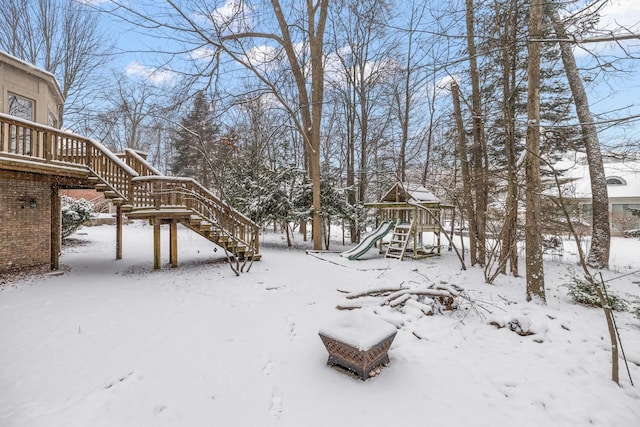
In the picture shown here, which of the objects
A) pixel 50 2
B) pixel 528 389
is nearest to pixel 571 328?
pixel 528 389

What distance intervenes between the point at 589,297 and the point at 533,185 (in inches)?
89.2

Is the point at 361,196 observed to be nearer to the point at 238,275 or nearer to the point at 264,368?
the point at 238,275

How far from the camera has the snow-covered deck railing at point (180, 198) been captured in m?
7.57

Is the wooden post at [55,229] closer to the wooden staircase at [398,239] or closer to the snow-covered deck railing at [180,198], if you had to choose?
the snow-covered deck railing at [180,198]

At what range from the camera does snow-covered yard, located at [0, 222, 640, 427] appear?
Result: 2.60 meters

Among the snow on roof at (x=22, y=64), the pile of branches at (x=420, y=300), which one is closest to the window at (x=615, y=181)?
the pile of branches at (x=420, y=300)

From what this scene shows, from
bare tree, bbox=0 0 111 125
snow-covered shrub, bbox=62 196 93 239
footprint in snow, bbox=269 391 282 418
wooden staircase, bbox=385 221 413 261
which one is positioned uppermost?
bare tree, bbox=0 0 111 125

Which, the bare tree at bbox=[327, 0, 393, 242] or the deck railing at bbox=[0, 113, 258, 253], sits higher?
the bare tree at bbox=[327, 0, 393, 242]

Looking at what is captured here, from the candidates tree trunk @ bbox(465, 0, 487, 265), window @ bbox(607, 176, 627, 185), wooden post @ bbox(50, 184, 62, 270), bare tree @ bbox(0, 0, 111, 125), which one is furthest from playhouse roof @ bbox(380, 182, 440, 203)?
window @ bbox(607, 176, 627, 185)

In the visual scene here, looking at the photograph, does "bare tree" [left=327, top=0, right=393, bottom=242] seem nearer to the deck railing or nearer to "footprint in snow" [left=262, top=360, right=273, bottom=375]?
the deck railing

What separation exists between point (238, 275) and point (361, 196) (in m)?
9.24

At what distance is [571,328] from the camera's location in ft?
13.7

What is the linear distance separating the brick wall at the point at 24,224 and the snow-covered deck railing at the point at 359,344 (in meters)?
8.90

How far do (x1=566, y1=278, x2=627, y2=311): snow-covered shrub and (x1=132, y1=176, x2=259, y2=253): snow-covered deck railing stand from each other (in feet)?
23.7
